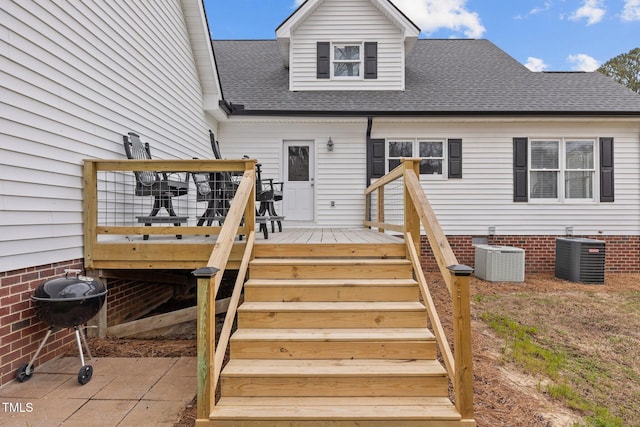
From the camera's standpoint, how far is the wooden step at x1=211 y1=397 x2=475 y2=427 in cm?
232

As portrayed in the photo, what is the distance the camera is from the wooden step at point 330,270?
3547mm

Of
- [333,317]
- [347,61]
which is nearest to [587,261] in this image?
[333,317]

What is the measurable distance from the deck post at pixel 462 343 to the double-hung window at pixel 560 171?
6.61m

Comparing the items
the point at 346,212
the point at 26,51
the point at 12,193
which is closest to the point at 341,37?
the point at 346,212

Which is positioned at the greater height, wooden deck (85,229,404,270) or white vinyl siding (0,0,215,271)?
white vinyl siding (0,0,215,271)

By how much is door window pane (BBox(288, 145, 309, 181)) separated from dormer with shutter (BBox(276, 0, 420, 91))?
158 cm

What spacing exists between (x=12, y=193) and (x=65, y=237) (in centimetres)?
70

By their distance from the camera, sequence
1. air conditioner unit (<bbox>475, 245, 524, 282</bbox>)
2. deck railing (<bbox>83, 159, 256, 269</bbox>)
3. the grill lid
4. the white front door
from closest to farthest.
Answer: the grill lid → deck railing (<bbox>83, 159, 256, 269</bbox>) → air conditioner unit (<bbox>475, 245, 524, 282</bbox>) → the white front door

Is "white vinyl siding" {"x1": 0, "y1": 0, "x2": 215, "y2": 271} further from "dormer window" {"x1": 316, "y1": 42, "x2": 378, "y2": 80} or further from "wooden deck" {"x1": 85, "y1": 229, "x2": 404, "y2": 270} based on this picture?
"dormer window" {"x1": 316, "y1": 42, "x2": 378, "y2": 80}

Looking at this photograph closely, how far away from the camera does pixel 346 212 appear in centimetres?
788

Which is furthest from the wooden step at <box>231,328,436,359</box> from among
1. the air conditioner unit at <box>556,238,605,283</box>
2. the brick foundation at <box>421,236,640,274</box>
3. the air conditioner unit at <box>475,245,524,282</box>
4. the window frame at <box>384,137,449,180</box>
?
the air conditioner unit at <box>556,238,605,283</box>

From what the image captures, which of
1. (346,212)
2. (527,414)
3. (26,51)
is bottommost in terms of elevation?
(527,414)

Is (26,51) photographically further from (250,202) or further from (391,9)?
(391,9)

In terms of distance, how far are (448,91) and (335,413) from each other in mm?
7814
